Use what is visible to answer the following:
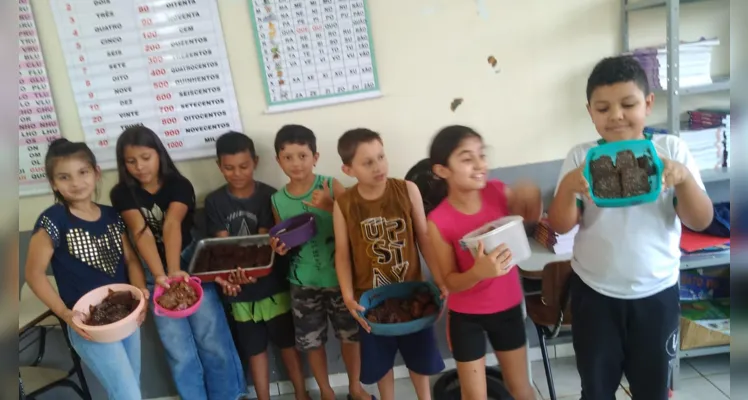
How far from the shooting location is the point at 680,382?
2.07 m

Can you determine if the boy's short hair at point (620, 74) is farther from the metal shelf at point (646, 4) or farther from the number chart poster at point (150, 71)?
the number chart poster at point (150, 71)

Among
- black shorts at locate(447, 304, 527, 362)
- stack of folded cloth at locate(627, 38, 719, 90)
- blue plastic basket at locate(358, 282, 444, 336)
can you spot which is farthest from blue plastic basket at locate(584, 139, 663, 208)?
A: stack of folded cloth at locate(627, 38, 719, 90)

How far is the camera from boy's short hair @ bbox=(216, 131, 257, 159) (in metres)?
1.95

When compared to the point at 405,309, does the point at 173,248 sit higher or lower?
higher

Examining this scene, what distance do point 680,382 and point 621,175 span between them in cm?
148

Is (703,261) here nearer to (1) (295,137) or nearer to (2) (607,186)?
(2) (607,186)

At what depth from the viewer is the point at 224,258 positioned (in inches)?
74.7

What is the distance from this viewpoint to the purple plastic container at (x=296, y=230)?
1.73 metres

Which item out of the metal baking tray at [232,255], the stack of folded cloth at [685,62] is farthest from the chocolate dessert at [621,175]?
the metal baking tray at [232,255]

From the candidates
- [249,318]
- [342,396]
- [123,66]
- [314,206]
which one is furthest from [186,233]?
[342,396]

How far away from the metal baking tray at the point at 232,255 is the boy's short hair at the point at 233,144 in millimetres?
354

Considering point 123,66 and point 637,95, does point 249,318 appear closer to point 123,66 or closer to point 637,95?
point 123,66

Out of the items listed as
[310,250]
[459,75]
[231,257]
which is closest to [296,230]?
[310,250]

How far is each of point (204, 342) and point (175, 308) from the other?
0.35 metres
